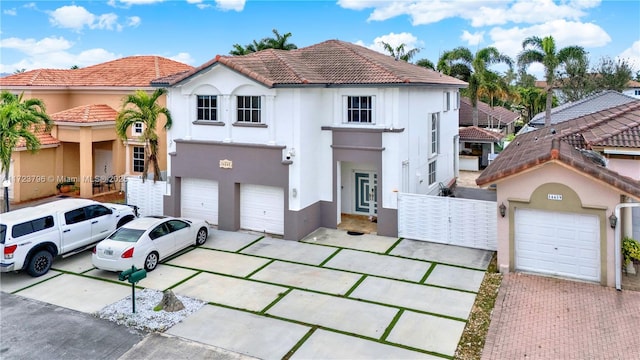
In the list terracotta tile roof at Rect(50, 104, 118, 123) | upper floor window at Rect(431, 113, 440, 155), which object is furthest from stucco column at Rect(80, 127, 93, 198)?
upper floor window at Rect(431, 113, 440, 155)

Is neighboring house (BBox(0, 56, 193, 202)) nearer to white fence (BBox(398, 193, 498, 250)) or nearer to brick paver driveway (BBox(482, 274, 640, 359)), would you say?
white fence (BBox(398, 193, 498, 250))

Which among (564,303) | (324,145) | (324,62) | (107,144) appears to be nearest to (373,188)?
(324,145)

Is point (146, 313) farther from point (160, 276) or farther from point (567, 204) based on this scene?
point (567, 204)

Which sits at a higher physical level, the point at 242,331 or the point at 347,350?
the point at 242,331

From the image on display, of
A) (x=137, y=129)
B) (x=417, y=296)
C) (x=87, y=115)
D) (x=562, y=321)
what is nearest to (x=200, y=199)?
(x=137, y=129)

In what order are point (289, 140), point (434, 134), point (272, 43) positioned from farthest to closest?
point (272, 43) → point (434, 134) → point (289, 140)

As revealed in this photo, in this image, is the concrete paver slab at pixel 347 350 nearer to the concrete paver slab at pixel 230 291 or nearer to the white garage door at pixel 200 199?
the concrete paver slab at pixel 230 291

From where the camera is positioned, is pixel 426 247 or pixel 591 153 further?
pixel 426 247

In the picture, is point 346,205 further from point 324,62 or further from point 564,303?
point 564,303
